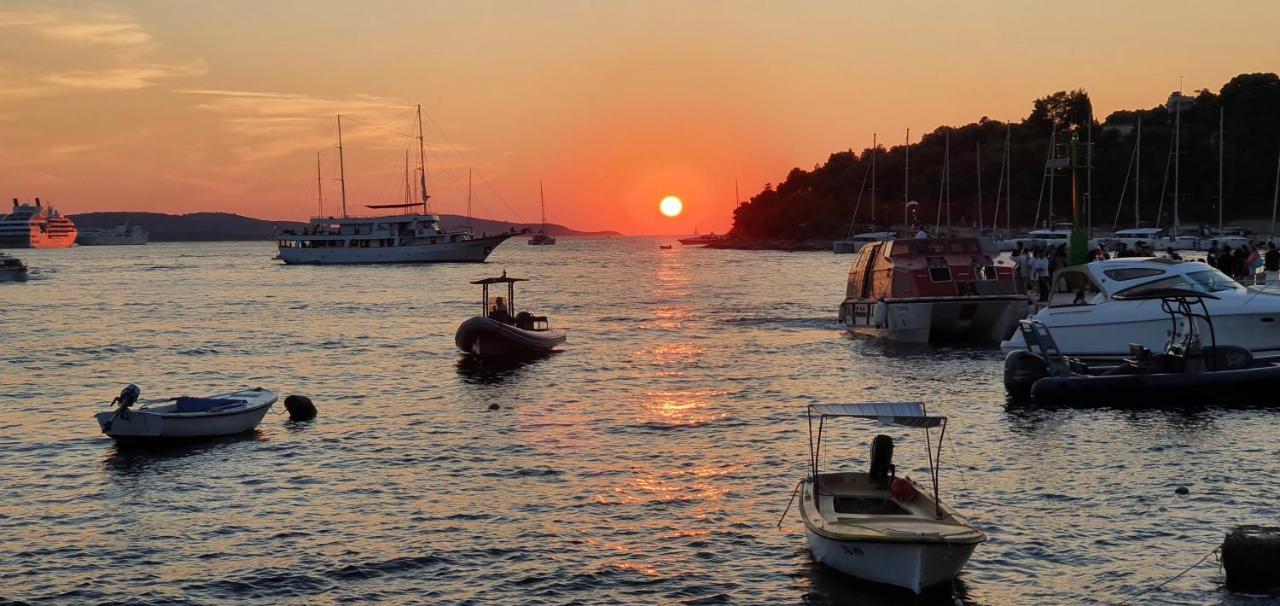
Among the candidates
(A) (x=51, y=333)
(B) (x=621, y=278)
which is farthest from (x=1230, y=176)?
(A) (x=51, y=333)

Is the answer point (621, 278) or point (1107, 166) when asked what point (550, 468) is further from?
point (1107, 166)

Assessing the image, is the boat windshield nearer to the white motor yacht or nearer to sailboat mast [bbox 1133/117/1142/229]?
the white motor yacht

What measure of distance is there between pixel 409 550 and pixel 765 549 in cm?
553

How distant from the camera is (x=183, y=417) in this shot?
26969mm

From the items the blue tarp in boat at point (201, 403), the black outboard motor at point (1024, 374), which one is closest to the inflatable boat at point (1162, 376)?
the black outboard motor at point (1024, 374)

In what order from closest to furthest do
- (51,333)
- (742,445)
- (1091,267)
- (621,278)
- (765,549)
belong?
(765,549) → (742,445) → (1091,267) → (51,333) → (621,278)

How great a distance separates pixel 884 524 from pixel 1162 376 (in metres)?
15.9

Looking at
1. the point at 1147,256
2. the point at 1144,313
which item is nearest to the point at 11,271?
the point at 1147,256

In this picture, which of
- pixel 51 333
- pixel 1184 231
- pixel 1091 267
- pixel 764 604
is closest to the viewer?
pixel 764 604

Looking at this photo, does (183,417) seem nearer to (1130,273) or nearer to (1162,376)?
(1162,376)

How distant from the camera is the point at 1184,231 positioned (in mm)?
142125

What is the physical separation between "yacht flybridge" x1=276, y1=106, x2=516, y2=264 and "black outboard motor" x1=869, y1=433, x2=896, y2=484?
435 ft

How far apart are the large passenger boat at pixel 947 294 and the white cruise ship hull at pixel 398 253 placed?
4390 inches

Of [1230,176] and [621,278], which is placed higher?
[1230,176]
